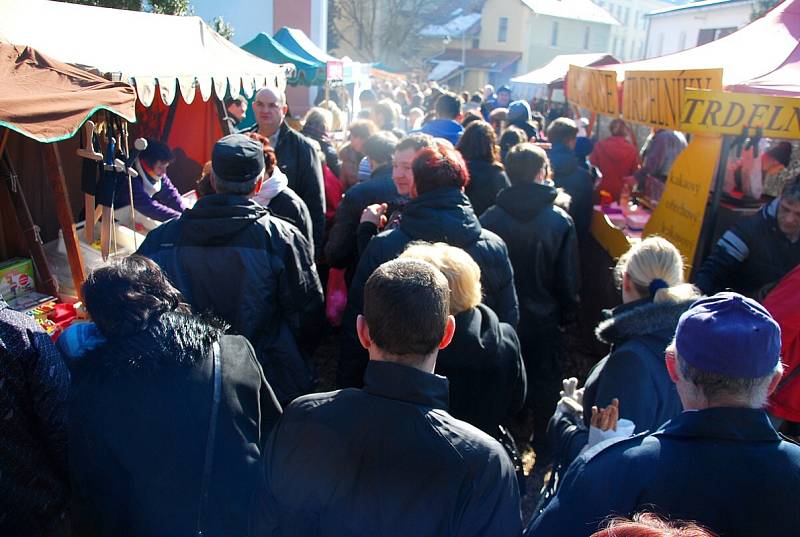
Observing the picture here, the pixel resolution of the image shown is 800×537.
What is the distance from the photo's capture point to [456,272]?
2256 mm

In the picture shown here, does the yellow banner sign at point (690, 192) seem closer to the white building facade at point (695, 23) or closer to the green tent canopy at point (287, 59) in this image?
the green tent canopy at point (287, 59)

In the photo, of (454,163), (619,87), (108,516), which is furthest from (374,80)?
(108,516)

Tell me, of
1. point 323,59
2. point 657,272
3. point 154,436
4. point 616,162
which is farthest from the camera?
point 323,59

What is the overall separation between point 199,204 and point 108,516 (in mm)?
1368

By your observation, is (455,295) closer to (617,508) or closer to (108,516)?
(617,508)

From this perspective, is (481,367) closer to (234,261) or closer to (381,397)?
(381,397)

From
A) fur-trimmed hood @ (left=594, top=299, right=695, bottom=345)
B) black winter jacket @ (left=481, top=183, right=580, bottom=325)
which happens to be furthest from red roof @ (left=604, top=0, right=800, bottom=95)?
fur-trimmed hood @ (left=594, top=299, right=695, bottom=345)

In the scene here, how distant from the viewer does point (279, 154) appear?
4.59 metres

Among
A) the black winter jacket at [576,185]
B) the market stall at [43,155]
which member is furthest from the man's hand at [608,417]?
the black winter jacket at [576,185]

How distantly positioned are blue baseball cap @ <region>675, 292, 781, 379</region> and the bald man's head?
3.92 m

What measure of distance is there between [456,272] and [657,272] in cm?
77

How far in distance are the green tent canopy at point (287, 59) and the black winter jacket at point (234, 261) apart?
415 inches

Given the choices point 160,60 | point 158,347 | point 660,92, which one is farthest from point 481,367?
point 160,60

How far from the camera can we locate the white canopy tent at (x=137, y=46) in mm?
4656
